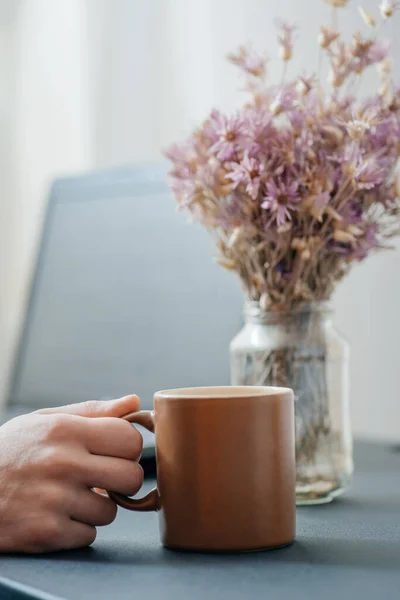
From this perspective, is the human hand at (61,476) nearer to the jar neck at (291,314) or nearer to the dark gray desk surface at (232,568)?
the dark gray desk surface at (232,568)

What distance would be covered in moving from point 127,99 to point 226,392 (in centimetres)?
120

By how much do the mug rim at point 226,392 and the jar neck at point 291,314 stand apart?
0.14m

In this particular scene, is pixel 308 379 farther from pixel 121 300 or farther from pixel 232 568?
pixel 121 300

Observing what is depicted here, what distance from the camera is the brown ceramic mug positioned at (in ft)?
1.88

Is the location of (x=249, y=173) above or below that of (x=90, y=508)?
above

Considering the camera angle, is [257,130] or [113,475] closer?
[113,475]

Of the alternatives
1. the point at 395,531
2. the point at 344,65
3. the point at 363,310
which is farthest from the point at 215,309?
the point at 395,531

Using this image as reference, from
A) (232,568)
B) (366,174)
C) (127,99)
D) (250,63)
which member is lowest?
(232,568)

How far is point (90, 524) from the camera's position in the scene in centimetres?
61

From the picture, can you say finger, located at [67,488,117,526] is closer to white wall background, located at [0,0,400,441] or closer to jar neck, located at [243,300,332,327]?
jar neck, located at [243,300,332,327]

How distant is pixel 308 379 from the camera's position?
2.56 feet

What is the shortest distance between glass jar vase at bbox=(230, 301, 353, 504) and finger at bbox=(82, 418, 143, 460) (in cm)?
19

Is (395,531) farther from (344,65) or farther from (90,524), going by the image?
(344,65)

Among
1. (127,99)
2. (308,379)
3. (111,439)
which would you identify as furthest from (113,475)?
(127,99)
